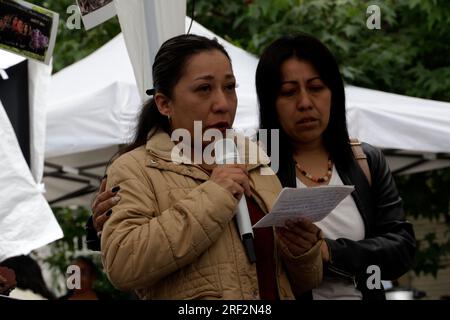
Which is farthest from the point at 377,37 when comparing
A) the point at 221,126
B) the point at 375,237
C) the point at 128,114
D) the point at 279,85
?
the point at 221,126

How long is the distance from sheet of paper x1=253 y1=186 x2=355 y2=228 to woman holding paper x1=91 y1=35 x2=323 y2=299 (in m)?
0.07

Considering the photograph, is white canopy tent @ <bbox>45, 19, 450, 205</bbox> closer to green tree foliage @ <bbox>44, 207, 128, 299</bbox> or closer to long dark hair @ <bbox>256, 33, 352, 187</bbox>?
green tree foliage @ <bbox>44, 207, 128, 299</bbox>

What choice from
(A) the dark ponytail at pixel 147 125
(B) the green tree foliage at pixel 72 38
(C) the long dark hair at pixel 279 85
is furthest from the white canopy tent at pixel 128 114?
(A) the dark ponytail at pixel 147 125

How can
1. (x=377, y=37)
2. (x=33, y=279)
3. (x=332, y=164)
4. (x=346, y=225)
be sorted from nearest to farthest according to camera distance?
(x=346, y=225)
(x=332, y=164)
(x=33, y=279)
(x=377, y=37)

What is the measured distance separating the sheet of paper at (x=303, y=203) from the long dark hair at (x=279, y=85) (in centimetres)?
51

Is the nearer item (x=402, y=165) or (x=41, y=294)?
(x=402, y=165)

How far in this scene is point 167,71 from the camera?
2.79m

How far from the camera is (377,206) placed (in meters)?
3.21

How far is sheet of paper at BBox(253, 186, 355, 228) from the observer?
8.25 feet

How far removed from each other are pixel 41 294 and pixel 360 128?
4100mm

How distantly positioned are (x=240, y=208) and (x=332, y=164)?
2.46 feet

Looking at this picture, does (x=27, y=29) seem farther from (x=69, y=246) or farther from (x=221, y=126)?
(x=69, y=246)
